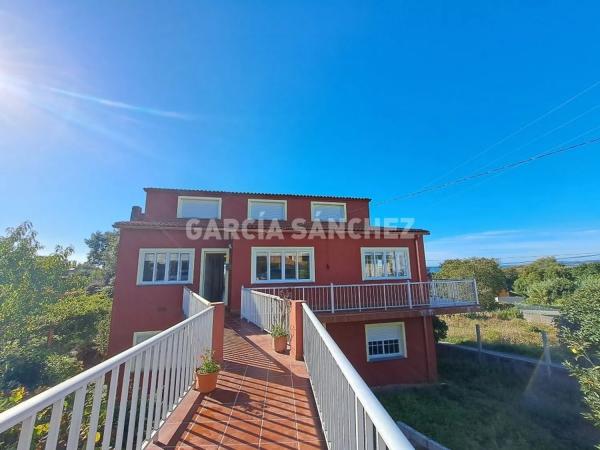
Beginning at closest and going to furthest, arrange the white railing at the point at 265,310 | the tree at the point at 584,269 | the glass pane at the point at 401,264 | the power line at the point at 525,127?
1. the white railing at the point at 265,310
2. the power line at the point at 525,127
3. the glass pane at the point at 401,264
4. the tree at the point at 584,269

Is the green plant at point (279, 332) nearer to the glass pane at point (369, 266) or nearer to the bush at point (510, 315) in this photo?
the glass pane at point (369, 266)

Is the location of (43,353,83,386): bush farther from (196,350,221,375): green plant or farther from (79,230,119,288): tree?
(79,230,119,288): tree

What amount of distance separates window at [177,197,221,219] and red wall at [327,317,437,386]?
8357 millimetres

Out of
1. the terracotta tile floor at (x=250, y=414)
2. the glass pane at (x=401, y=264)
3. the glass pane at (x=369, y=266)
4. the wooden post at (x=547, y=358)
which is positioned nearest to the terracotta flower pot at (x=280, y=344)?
the terracotta tile floor at (x=250, y=414)

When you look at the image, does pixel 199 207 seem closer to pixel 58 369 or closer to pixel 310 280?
Result: pixel 310 280

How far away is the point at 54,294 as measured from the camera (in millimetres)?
15961

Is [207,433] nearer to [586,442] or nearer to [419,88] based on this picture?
[586,442]

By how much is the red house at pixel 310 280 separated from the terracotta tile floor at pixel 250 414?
4.85m

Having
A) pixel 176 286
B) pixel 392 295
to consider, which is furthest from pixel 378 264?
pixel 176 286

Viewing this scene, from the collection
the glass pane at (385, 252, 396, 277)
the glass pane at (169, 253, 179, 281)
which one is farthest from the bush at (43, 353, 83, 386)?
the glass pane at (385, 252, 396, 277)

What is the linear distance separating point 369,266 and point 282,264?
4169 mm

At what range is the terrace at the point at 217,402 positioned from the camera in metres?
1.41

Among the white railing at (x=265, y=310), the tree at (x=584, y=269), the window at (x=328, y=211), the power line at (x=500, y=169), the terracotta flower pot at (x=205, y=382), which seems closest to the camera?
the terracotta flower pot at (x=205, y=382)

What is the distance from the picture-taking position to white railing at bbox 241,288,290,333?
6369mm
